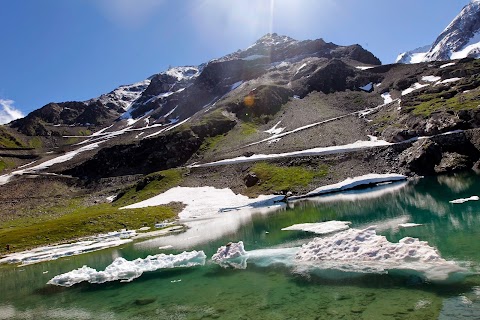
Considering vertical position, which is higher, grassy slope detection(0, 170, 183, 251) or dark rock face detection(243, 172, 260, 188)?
dark rock face detection(243, 172, 260, 188)

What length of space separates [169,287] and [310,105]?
168m

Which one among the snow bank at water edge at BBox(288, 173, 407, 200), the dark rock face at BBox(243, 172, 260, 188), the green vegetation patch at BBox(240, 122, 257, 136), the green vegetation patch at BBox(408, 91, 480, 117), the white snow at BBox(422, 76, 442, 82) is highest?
the white snow at BBox(422, 76, 442, 82)

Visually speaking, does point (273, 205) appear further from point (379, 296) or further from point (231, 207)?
point (379, 296)

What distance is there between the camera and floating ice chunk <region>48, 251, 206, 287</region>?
43.9 metres

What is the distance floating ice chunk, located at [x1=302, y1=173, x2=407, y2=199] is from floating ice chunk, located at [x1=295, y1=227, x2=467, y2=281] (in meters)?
62.7

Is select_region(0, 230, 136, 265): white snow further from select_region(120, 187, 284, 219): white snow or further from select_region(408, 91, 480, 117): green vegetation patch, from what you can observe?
select_region(408, 91, 480, 117): green vegetation patch

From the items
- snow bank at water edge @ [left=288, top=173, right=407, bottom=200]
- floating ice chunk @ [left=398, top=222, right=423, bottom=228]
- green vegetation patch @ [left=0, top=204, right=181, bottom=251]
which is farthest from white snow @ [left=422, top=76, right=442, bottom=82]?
floating ice chunk @ [left=398, top=222, right=423, bottom=228]

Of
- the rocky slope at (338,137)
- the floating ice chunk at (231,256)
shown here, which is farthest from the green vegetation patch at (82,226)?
the floating ice chunk at (231,256)

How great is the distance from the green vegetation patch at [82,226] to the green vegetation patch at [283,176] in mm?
27677

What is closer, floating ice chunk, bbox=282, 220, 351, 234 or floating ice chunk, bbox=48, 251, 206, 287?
floating ice chunk, bbox=48, 251, 206, 287

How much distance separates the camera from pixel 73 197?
484 feet

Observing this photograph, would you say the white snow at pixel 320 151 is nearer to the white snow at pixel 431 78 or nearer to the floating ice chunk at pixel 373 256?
the white snow at pixel 431 78

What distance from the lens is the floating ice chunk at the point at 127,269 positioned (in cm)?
4388

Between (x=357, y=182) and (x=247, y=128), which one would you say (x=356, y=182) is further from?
(x=247, y=128)
